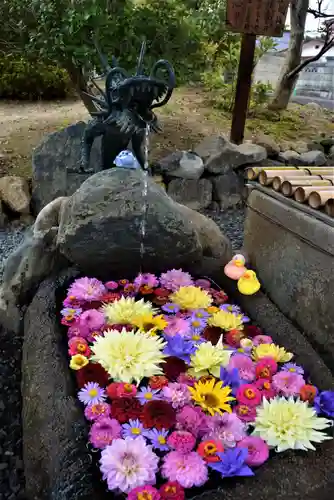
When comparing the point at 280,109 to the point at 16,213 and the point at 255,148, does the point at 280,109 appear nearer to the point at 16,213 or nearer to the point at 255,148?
the point at 255,148

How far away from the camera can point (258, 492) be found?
4.43ft

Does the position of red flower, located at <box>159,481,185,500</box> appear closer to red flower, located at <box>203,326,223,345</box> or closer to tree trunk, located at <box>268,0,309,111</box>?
red flower, located at <box>203,326,223,345</box>

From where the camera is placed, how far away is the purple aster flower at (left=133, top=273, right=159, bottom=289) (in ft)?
8.10

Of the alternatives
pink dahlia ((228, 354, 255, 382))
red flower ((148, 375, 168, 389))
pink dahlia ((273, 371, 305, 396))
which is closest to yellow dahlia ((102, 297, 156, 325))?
red flower ((148, 375, 168, 389))

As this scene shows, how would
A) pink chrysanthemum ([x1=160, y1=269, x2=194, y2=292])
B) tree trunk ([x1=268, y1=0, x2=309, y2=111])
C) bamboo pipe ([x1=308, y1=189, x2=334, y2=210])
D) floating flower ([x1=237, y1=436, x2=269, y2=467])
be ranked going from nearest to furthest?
floating flower ([x1=237, y1=436, x2=269, y2=467]), bamboo pipe ([x1=308, y1=189, x2=334, y2=210]), pink chrysanthemum ([x1=160, y1=269, x2=194, y2=292]), tree trunk ([x1=268, y1=0, x2=309, y2=111])

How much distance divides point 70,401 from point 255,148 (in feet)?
16.0

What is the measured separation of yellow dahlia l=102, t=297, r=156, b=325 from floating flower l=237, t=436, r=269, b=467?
0.84 metres

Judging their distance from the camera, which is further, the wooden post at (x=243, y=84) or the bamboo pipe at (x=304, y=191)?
the wooden post at (x=243, y=84)

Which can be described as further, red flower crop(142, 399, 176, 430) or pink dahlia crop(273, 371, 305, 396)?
pink dahlia crop(273, 371, 305, 396)

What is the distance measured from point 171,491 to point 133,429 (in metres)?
0.28

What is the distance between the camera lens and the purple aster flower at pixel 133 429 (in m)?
1.56

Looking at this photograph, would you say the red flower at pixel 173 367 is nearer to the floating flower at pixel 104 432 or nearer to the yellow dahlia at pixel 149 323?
the yellow dahlia at pixel 149 323

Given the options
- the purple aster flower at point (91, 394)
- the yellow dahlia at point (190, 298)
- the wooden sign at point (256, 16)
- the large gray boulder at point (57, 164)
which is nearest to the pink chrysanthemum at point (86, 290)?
the yellow dahlia at point (190, 298)

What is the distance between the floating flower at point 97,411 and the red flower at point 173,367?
1.09 feet
